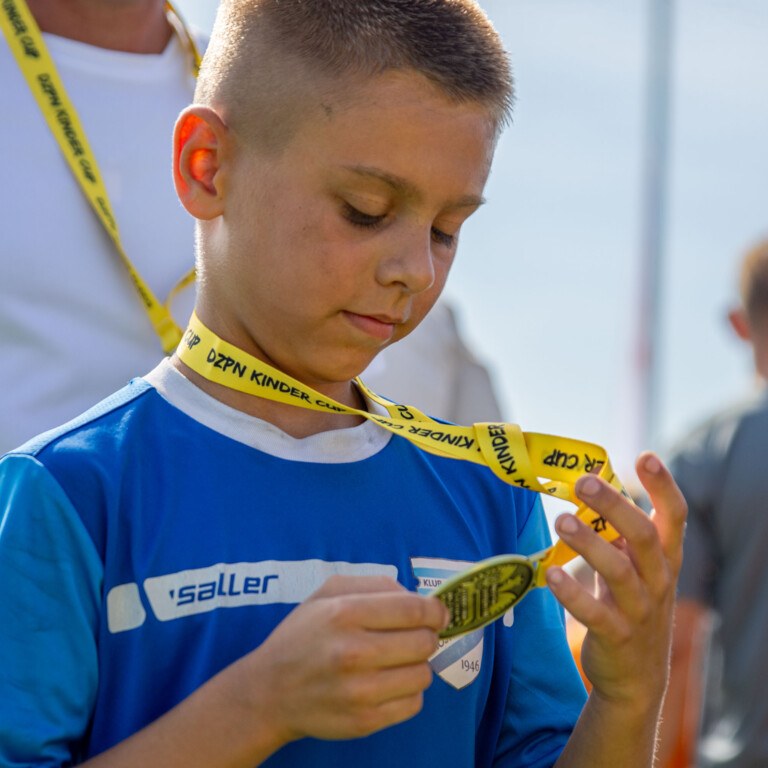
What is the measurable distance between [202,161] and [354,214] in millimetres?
329

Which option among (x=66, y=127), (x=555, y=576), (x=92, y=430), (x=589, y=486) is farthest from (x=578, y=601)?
(x=66, y=127)

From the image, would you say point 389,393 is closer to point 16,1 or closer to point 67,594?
point 16,1

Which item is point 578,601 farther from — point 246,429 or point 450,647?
point 246,429

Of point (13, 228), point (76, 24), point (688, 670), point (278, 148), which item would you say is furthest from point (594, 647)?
point (688, 670)

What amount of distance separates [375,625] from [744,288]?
3.96m

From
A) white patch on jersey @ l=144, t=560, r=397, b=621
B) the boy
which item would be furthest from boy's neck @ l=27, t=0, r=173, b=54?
white patch on jersey @ l=144, t=560, r=397, b=621

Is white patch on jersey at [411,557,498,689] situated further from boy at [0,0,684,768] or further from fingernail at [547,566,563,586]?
fingernail at [547,566,563,586]

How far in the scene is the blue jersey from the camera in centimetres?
173

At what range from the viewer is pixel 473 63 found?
6.52 ft

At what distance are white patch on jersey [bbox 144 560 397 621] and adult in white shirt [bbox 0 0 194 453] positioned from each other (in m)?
0.59

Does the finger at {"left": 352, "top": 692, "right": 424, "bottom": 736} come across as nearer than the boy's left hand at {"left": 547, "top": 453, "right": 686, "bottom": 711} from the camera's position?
Yes

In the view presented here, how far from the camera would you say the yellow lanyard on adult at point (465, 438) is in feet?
6.48

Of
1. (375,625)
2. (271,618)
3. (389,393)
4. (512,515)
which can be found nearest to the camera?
(375,625)

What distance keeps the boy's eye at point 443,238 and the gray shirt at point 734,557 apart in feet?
9.39
